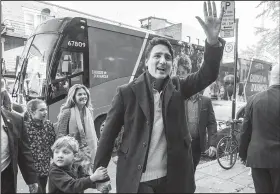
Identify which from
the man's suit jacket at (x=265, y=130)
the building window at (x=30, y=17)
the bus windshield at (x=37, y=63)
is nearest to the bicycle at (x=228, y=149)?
the man's suit jacket at (x=265, y=130)

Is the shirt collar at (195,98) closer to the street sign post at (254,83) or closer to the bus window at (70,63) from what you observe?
the bus window at (70,63)

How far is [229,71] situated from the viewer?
508 centimetres

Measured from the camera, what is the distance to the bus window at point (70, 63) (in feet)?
16.5

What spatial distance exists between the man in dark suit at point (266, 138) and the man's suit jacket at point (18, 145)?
185cm

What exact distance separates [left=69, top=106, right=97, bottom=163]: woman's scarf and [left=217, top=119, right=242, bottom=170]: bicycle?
2.24 meters

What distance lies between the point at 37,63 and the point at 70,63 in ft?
2.13

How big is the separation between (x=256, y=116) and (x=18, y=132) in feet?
6.36

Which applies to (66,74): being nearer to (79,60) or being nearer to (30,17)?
(79,60)

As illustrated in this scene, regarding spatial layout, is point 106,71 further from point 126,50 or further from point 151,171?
point 151,171

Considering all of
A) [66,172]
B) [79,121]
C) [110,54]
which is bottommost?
[66,172]

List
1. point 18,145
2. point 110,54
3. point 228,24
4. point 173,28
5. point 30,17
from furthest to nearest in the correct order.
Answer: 1. point 110,54
2. point 173,28
3. point 30,17
4. point 228,24
5. point 18,145

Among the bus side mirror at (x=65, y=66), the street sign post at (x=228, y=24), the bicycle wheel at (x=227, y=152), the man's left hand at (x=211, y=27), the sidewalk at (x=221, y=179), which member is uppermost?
the street sign post at (x=228, y=24)

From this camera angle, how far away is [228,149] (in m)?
4.36

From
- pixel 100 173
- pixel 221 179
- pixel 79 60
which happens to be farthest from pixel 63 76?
pixel 100 173
